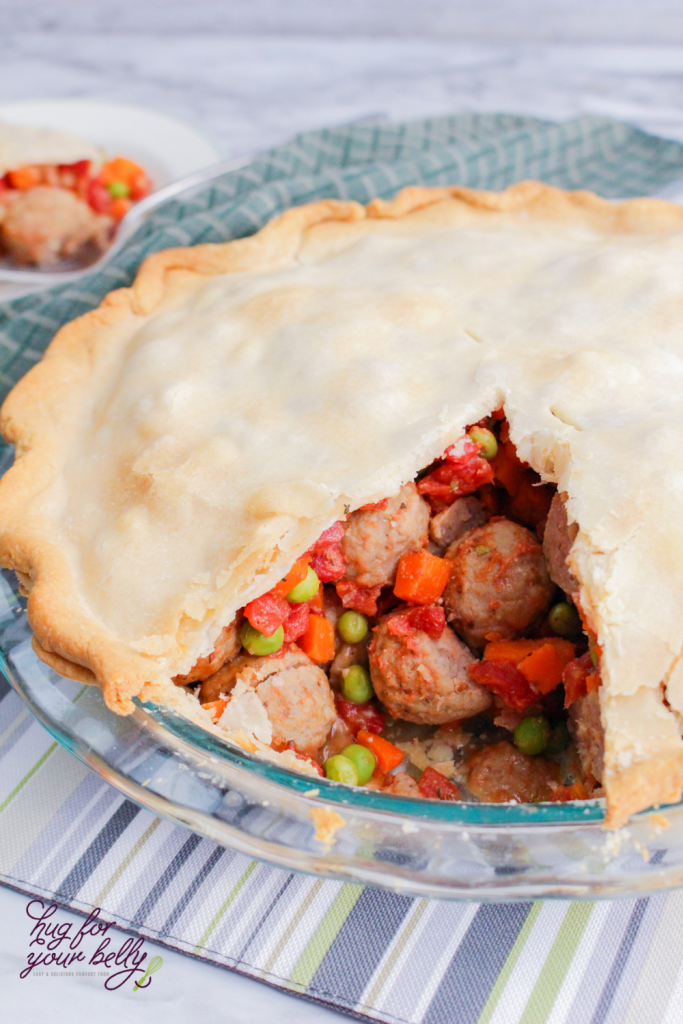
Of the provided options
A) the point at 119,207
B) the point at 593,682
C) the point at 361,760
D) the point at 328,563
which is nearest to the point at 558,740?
the point at 593,682

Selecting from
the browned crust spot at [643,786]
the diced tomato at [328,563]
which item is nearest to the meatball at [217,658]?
the diced tomato at [328,563]

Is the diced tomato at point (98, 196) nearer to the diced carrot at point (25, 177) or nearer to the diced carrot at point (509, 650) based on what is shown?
the diced carrot at point (25, 177)

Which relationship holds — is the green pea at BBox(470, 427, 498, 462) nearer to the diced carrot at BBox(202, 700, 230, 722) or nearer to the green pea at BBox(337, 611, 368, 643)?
the green pea at BBox(337, 611, 368, 643)

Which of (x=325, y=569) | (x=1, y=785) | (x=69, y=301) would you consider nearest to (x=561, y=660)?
(x=325, y=569)

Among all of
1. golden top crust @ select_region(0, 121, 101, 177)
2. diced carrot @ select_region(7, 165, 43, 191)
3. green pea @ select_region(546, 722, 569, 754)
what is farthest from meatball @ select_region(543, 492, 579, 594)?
diced carrot @ select_region(7, 165, 43, 191)

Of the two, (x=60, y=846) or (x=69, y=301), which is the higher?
(x=69, y=301)

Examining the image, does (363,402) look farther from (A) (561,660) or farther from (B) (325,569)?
(A) (561,660)
